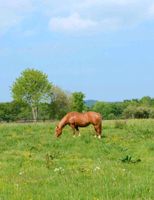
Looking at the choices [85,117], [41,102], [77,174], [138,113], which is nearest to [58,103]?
[41,102]

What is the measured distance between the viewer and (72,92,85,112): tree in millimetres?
94863

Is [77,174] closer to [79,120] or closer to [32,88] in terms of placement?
[79,120]

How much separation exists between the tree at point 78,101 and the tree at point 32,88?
417 inches

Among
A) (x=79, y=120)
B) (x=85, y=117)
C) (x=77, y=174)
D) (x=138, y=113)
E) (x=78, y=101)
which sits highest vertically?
(x=78, y=101)

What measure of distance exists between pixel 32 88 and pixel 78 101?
15786 millimetres

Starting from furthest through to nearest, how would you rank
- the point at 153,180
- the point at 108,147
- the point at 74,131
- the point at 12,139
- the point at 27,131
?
the point at 27,131 < the point at 74,131 < the point at 12,139 < the point at 108,147 < the point at 153,180

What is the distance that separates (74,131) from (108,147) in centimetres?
803

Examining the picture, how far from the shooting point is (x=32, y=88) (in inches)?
3312

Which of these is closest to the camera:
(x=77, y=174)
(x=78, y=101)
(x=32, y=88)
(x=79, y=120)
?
(x=77, y=174)

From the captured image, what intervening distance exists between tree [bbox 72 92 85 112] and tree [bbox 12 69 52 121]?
1059cm

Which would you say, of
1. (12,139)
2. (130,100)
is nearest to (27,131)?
(12,139)

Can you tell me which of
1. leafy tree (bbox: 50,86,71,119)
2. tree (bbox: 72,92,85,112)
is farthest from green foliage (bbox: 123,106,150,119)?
leafy tree (bbox: 50,86,71,119)

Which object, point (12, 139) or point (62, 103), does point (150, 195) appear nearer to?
point (12, 139)

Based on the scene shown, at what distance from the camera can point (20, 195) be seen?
28.8 ft
